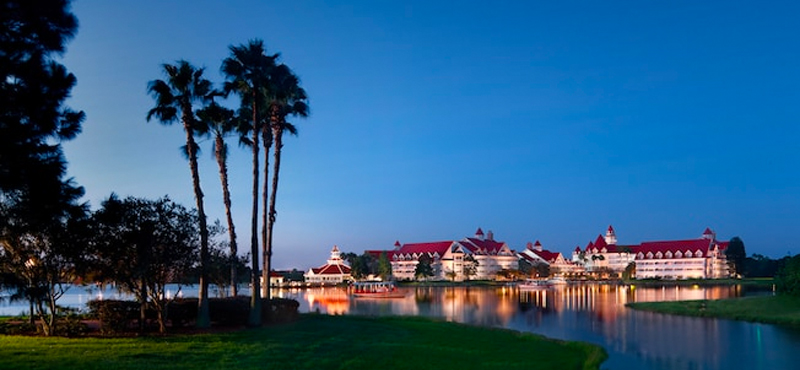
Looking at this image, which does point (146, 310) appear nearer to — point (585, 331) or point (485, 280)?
point (585, 331)

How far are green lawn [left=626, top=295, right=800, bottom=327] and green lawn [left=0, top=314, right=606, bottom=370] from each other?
2141 centimetres

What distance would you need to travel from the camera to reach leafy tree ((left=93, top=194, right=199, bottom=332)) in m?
24.3

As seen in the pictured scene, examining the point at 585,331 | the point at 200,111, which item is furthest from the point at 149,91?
the point at 585,331

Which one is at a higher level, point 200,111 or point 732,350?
point 200,111

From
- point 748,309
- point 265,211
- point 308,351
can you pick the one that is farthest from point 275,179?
point 748,309

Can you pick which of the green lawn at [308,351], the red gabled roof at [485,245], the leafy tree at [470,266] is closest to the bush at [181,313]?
the green lawn at [308,351]

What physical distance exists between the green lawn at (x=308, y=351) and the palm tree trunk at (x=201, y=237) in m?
2.19

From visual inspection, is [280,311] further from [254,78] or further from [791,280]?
[791,280]

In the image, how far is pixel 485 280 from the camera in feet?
542

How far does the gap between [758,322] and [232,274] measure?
33.4m

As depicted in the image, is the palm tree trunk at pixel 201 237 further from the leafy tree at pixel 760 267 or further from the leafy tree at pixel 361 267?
the leafy tree at pixel 760 267

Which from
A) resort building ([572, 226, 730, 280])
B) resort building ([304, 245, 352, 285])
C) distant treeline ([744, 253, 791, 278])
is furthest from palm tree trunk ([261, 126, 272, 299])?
distant treeline ([744, 253, 791, 278])

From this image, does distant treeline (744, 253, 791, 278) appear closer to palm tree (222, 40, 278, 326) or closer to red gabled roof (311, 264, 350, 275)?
red gabled roof (311, 264, 350, 275)

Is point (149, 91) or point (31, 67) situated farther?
point (149, 91)
